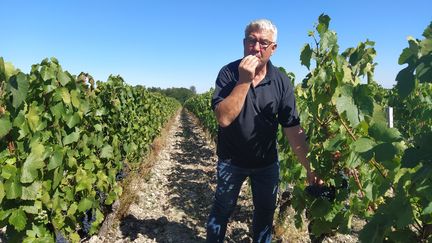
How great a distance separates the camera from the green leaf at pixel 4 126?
2.32 m

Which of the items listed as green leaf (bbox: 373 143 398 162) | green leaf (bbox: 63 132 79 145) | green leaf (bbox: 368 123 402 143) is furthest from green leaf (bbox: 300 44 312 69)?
green leaf (bbox: 63 132 79 145)

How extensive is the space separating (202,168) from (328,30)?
6.85 metres

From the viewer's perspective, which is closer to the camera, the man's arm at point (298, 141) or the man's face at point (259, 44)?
the man's face at point (259, 44)

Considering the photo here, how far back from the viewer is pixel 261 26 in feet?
8.62

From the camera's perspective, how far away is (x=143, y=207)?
5.76m

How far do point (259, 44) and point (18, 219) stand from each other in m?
1.96

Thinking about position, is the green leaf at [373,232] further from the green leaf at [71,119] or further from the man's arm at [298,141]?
the green leaf at [71,119]

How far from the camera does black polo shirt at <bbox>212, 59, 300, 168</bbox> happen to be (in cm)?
287

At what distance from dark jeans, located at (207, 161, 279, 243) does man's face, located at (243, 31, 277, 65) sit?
885 mm

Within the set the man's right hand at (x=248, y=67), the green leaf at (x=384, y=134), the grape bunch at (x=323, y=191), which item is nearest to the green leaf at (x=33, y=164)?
the man's right hand at (x=248, y=67)

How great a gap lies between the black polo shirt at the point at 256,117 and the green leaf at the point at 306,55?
404mm

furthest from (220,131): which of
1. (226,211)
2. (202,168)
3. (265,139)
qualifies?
(202,168)

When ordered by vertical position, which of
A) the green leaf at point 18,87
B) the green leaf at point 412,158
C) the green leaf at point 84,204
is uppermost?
the green leaf at point 18,87

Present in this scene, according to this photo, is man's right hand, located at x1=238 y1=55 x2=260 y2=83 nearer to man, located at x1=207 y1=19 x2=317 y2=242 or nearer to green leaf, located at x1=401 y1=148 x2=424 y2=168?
man, located at x1=207 y1=19 x2=317 y2=242
